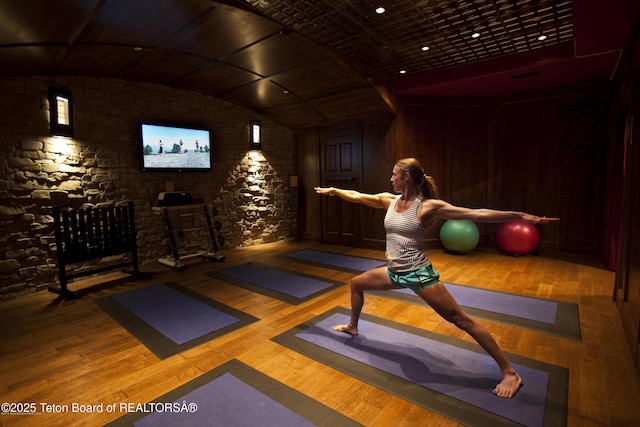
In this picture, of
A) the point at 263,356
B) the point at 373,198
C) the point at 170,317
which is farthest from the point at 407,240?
the point at 170,317

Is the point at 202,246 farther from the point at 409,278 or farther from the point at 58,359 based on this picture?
the point at 409,278

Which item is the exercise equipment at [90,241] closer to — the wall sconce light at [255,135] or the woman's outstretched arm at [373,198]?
the wall sconce light at [255,135]

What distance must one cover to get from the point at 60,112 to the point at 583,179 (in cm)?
725

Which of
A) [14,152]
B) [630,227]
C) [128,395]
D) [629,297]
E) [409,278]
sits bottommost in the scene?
[128,395]

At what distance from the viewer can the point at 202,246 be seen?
19.4 feet

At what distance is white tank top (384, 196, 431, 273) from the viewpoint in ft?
6.86

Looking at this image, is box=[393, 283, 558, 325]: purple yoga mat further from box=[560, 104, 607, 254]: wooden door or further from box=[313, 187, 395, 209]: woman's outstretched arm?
box=[560, 104, 607, 254]: wooden door

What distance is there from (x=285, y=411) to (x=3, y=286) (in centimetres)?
387

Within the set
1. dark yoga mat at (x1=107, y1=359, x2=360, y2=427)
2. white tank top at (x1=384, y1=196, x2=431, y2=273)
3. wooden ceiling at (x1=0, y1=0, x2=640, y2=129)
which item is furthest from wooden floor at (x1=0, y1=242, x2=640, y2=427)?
wooden ceiling at (x1=0, y1=0, x2=640, y2=129)

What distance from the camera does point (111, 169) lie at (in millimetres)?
4711

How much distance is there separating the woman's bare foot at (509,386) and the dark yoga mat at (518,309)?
3.33 ft

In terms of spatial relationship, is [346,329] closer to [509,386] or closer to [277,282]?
[509,386]

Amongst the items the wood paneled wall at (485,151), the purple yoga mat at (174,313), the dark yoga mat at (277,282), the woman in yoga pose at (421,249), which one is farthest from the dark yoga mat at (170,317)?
the wood paneled wall at (485,151)

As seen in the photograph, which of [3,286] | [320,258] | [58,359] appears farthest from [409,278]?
[3,286]
